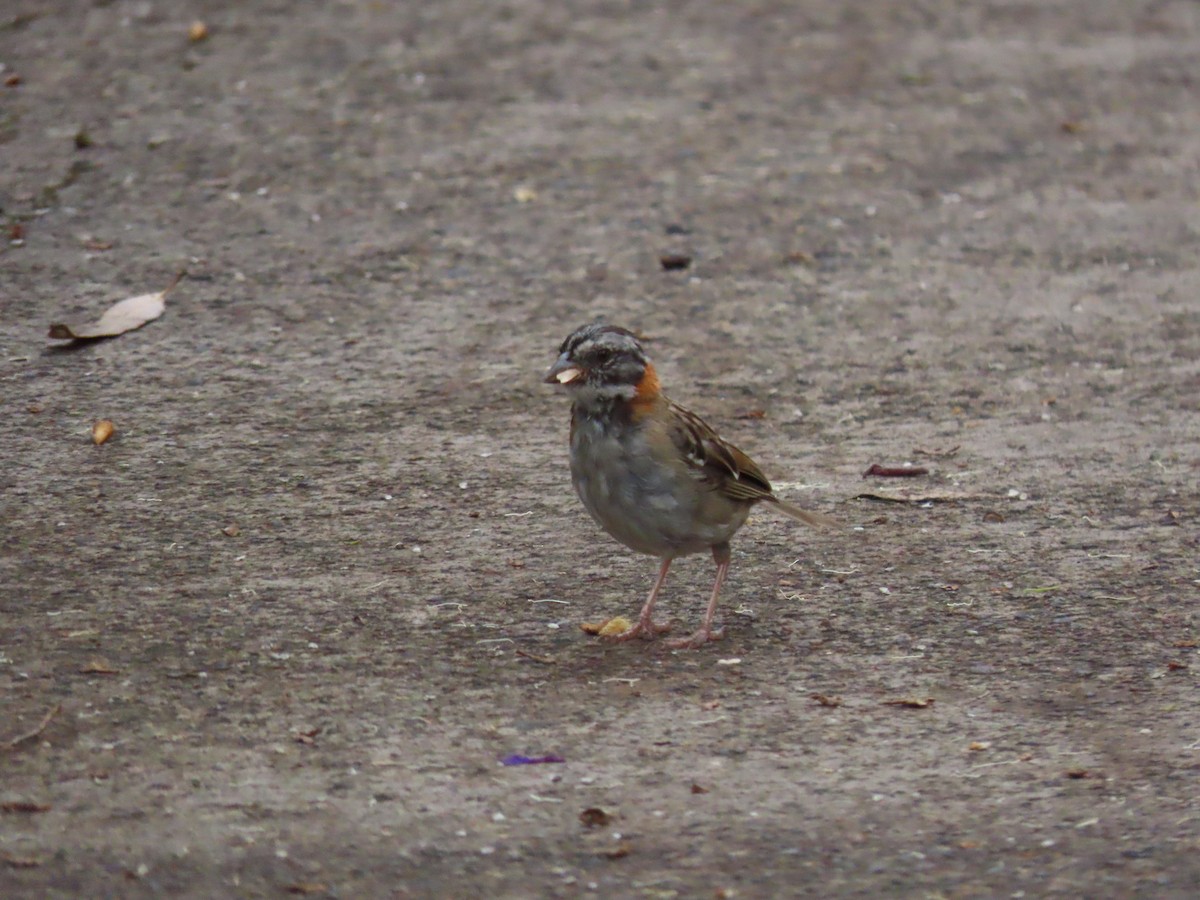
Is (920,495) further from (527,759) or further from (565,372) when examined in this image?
(527,759)

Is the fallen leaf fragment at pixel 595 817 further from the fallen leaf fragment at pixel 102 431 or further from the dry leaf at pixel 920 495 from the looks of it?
the fallen leaf fragment at pixel 102 431

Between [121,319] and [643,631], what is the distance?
10.9 feet

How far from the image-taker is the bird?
17.7ft

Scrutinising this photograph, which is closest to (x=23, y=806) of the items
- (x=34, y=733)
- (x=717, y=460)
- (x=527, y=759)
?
(x=34, y=733)

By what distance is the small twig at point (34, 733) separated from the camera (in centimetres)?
459

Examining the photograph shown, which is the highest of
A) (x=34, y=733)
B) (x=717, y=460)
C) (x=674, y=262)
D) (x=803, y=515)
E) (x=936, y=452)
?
(x=717, y=460)

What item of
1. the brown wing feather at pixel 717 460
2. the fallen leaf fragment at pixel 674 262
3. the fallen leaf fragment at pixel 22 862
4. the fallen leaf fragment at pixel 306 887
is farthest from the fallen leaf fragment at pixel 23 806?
the fallen leaf fragment at pixel 674 262

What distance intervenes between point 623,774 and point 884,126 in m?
6.62

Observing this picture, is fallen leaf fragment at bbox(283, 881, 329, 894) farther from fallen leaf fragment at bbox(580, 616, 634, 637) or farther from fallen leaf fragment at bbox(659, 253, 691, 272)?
fallen leaf fragment at bbox(659, 253, 691, 272)

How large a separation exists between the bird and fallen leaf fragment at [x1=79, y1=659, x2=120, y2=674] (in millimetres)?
1503

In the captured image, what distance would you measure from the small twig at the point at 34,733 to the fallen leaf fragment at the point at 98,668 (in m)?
0.23

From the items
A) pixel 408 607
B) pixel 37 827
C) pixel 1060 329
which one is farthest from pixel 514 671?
pixel 1060 329

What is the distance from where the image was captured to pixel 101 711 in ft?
15.8

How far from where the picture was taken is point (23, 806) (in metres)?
4.32
